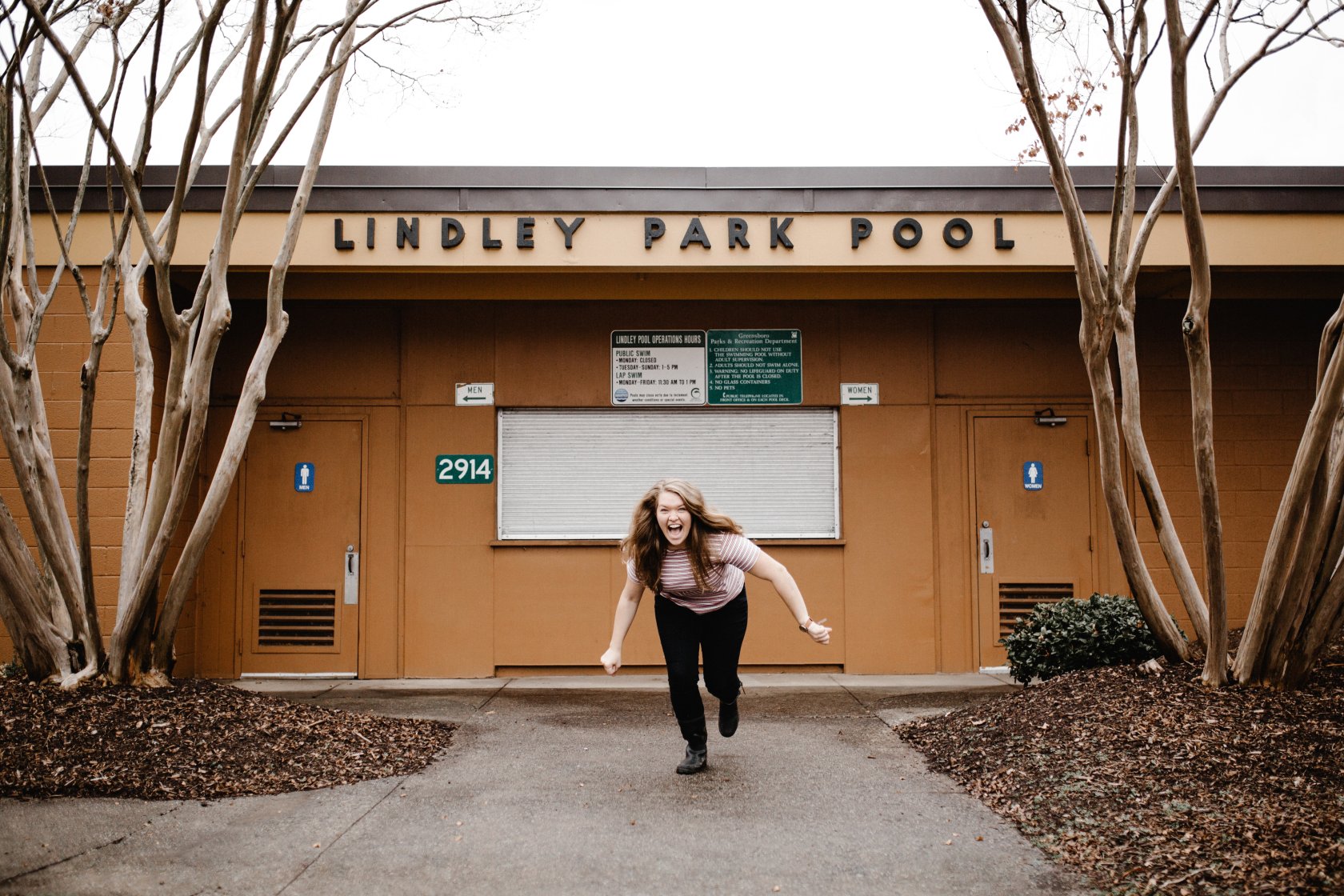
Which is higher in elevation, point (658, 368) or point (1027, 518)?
point (658, 368)

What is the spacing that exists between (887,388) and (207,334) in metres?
5.63

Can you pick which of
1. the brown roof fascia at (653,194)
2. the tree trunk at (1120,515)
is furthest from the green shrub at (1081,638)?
the brown roof fascia at (653,194)

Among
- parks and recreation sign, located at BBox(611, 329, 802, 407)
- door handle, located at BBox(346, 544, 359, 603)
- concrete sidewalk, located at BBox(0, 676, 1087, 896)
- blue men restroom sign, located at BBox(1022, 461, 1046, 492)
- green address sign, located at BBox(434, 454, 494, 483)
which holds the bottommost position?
concrete sidewalk, located at BBox(0, 676, 1087, 896)

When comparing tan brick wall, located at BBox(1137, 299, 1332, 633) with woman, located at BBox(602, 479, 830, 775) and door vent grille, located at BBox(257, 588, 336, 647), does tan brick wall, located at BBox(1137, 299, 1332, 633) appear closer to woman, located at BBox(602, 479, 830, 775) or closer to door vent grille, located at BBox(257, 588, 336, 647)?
woman, located at BBox(602, 479, 830, 775)

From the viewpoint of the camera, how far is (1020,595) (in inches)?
354

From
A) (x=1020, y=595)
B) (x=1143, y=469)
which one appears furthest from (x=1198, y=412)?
(x=1020, y=595)

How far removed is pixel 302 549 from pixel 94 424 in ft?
6.36

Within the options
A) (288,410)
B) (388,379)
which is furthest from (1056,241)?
(288,410)

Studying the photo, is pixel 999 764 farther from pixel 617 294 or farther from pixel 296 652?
pixel 296 652

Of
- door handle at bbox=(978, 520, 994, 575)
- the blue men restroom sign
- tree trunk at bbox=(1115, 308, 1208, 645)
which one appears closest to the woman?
tree trunk at bbox=(1115, 308, 1208, 645)

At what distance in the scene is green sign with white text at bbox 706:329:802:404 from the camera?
29.7 ft

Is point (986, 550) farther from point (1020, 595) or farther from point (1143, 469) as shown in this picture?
point (1143, 469)

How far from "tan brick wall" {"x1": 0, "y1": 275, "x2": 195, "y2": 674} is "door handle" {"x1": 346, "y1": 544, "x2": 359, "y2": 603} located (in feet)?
5.86

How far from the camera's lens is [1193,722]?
5.02 metres
